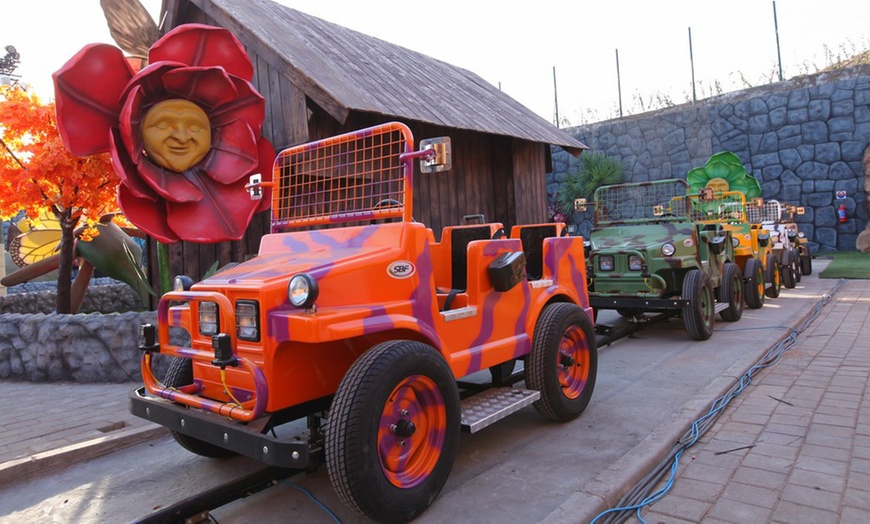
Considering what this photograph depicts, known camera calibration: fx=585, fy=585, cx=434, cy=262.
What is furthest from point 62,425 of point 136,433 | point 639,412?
point 639,412

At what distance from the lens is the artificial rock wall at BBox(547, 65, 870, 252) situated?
18.8 metres

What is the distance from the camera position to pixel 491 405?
3744 mm

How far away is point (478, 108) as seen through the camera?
9516 mm

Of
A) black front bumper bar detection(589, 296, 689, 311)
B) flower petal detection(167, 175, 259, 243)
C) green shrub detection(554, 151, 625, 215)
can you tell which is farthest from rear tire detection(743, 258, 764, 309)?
green shrub detection(554, 151, 625, 215)

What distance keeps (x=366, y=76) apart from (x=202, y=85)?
8.90ft

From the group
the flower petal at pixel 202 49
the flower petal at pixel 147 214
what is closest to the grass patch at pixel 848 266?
the flower petal at pixel 202 49

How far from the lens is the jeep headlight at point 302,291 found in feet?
8.73

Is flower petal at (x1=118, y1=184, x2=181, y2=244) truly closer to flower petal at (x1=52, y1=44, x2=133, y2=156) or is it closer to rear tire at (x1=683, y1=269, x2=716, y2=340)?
flower petal at (x1=52, y1=44, x2=133, y2=156)

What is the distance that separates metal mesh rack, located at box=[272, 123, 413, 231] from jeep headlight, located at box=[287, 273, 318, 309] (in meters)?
0.88

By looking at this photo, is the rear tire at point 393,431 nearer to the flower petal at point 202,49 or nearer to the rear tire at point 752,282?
the flower petal at point 202,49

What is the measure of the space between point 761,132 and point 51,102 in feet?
69.4

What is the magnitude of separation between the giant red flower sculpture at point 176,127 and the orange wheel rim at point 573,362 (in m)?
3.22

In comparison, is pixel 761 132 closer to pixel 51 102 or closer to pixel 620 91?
pixel 620 91

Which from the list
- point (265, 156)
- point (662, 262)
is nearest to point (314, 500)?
point (265, 156)
